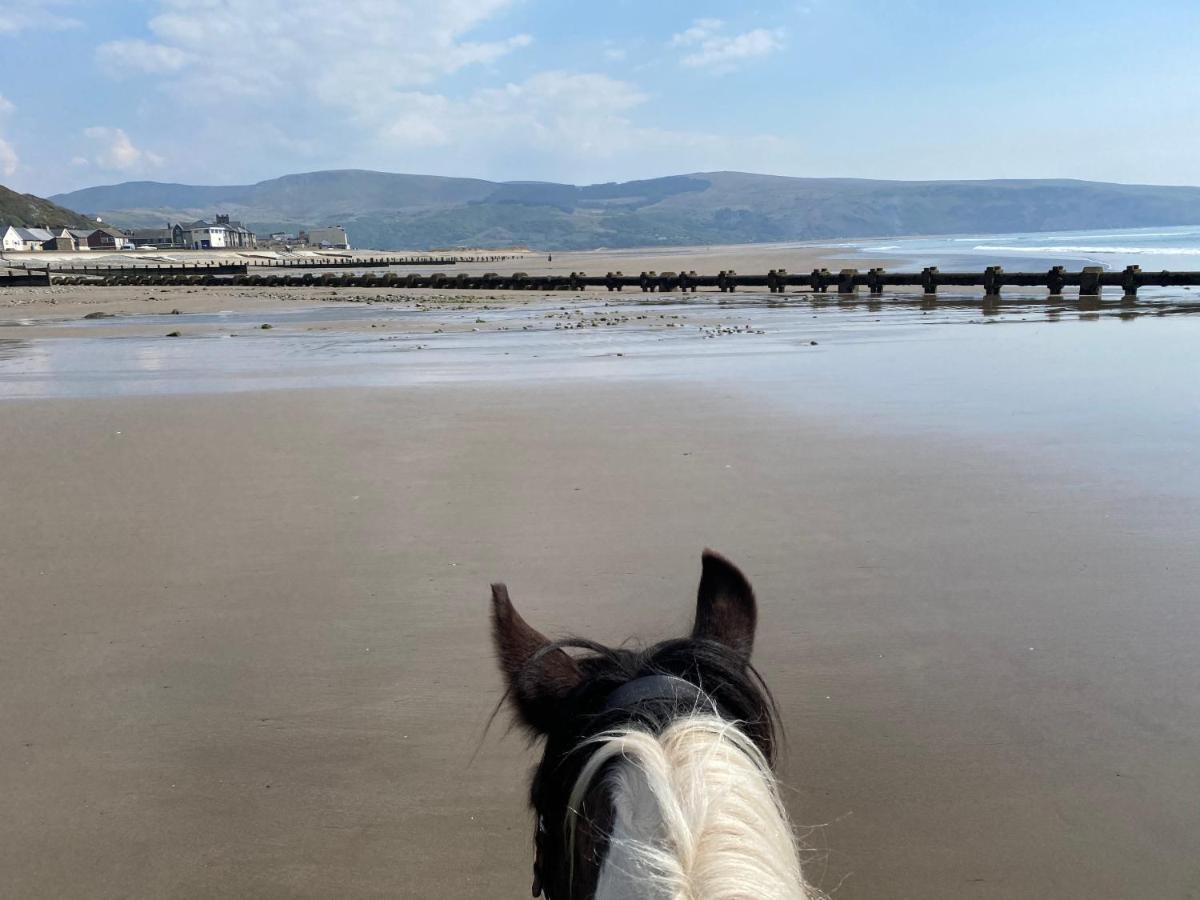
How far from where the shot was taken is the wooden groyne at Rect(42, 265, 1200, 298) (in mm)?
26156

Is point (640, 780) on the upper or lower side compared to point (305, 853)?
upper

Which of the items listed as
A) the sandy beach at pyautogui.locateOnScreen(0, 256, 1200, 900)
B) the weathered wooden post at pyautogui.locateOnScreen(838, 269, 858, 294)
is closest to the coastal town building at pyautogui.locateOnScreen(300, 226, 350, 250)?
the weathered wooden post at pyautogui.locateOnScreen(838, 269, 858, 294)

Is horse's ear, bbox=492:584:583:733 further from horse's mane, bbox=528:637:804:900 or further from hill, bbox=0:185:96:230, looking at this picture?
hill, bbox=0:185:96:230

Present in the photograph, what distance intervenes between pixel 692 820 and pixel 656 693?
33 cm

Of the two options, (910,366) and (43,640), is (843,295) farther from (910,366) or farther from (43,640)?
(43,640)

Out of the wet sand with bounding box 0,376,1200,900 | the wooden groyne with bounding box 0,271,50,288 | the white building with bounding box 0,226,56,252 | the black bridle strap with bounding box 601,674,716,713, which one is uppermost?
the white building with bounding box 0,226,56,252

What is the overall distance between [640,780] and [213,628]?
350cm

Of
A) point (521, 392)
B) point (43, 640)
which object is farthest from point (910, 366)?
point (43, 640)

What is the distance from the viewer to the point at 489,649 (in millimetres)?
4031

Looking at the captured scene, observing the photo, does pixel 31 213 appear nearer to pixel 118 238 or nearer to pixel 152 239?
pixel 152 239

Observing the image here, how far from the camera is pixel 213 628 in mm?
4285

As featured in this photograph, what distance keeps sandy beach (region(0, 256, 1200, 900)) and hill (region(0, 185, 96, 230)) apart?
147 metres

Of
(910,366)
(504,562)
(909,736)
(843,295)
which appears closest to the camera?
(909,736)

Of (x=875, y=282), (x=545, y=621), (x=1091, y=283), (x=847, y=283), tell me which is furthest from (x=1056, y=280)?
(x=545, y=621)
